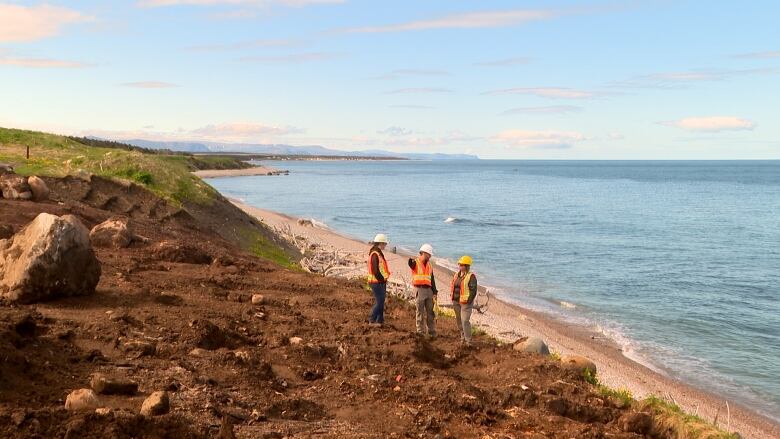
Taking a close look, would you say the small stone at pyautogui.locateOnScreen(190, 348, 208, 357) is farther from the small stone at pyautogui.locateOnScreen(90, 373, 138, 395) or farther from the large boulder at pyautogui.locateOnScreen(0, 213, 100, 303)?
the large boulder at pyautogui.locateOnScreen(0, 213, 100, 303)

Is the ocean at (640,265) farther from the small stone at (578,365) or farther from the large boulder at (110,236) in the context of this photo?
the large boulder at (110,236)

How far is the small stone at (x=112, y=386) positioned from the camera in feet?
25.4

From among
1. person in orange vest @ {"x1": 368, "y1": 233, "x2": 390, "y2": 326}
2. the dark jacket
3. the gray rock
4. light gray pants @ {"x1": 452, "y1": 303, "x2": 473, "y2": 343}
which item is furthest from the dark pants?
the gray rock

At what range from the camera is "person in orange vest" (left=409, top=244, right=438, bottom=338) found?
13.9m

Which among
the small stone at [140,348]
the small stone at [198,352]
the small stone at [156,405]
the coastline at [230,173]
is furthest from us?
the coastline at [230,173]

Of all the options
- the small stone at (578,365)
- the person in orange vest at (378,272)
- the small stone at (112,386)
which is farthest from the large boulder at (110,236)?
the small stone at (578,365)

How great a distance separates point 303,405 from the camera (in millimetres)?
8812

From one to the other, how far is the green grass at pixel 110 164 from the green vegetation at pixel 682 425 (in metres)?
19.6

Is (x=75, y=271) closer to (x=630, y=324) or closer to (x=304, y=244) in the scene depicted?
(x=630, y=324)

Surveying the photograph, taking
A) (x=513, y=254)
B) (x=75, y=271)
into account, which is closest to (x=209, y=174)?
(x=513, y=254)

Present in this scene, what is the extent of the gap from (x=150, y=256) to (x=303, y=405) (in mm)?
9750

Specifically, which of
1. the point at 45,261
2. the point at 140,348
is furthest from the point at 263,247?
the point at 140,348

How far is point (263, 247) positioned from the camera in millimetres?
27375

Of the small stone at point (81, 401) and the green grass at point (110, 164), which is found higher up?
the green grass at point (110, 164)
